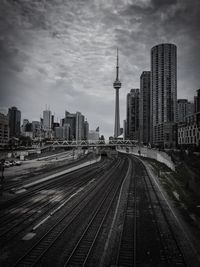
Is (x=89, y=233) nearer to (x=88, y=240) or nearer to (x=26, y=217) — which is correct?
(x=88, y=240)

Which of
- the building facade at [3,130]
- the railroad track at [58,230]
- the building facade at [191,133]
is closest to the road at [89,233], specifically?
the railroad track at [58,230]

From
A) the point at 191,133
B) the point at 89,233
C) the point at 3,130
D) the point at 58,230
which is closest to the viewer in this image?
the point at 89,233

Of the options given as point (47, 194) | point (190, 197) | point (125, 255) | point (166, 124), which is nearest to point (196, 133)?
point (166, 124)

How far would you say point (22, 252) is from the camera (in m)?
13.5

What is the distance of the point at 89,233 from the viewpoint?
16.6m

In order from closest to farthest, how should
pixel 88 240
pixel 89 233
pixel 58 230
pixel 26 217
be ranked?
pixel 88 240, pixel 89 233, pixel 58 230, pixel 26 217

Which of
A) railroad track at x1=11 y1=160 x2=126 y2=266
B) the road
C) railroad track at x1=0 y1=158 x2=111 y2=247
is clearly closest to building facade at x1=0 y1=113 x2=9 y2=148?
railroad track at x1=0 y1=158 x2=111 y2=247

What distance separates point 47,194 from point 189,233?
19.8m

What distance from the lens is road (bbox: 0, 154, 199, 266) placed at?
1289cm

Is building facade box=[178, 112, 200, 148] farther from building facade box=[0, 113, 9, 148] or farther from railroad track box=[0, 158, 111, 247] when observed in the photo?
building facade box=[0, 113, 9, 148]

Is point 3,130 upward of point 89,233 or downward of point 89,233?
upward

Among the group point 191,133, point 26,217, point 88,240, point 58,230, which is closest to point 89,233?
point 88,240

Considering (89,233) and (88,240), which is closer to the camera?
(88,240)

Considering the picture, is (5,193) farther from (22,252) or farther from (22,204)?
(22,252)
